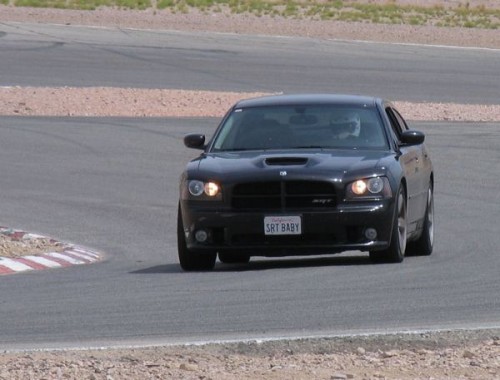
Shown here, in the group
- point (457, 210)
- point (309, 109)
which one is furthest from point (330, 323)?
point (457, 210)

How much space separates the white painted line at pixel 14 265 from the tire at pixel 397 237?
3150mm

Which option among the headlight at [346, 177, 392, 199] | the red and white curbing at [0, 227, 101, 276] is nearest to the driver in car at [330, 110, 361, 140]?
the headlight at [346, 177, 392, 199]

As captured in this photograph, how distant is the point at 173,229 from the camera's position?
18.4 m

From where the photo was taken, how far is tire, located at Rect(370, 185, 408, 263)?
13.0 meters

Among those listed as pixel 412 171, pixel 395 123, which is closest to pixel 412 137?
pixel 412 171

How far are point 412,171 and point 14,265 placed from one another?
369cm

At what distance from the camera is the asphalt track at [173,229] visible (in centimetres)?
1009

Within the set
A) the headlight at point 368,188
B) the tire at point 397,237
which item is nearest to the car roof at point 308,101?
the tire at point 397,237

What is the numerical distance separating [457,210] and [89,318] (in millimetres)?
9771

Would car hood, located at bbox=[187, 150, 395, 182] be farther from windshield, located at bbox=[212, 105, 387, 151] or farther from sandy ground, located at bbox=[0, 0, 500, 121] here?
sandy ground, located at bbox=[0, 0, 500, 121]

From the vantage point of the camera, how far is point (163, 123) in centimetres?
2858

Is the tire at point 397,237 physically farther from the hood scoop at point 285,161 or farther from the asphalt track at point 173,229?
the hood scoop at point 285,161

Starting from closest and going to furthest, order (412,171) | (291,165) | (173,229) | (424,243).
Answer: (291,165) < (412,171) < (424,243) < (173,229)

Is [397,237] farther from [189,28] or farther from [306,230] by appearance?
[189,28]
